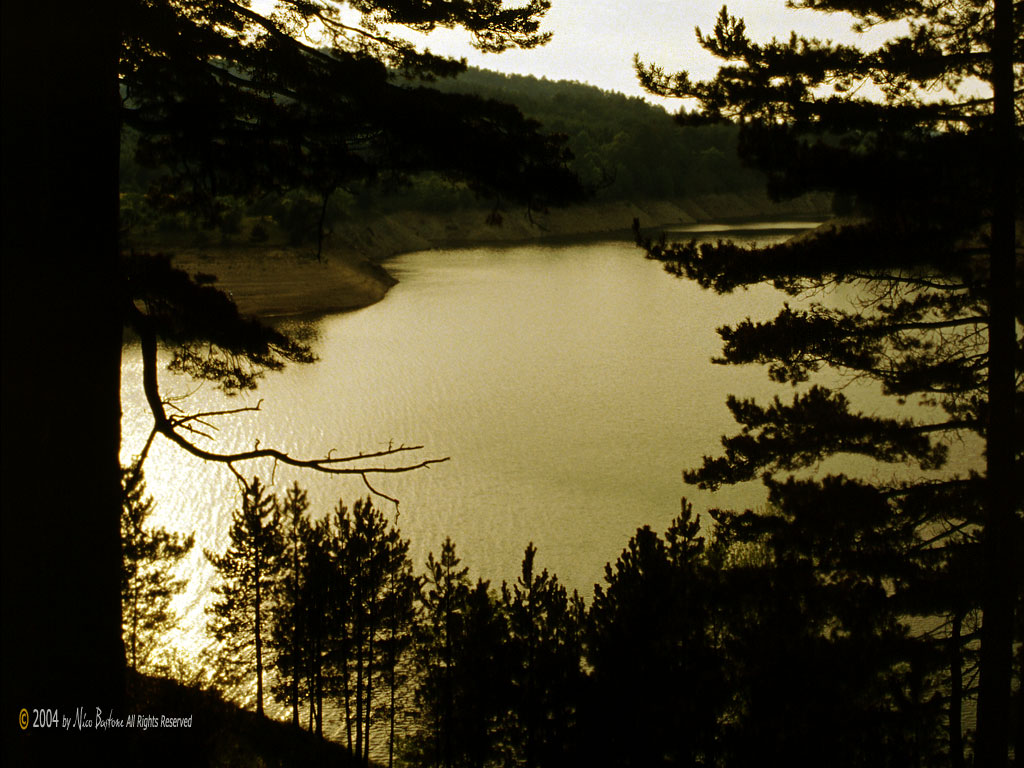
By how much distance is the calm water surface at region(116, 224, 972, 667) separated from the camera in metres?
13.0

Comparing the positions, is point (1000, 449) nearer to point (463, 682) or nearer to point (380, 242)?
point (463, 682)

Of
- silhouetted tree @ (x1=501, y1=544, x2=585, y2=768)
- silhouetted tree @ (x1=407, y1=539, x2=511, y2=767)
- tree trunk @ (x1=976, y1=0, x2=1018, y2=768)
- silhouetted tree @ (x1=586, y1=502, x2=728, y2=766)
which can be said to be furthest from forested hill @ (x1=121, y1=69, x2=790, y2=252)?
tree trunk @ (x1=976, y1=0, x2=1018, y2=768)

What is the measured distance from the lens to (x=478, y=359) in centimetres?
2302

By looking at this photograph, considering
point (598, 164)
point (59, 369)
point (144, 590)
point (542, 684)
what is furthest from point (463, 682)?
point (598, 164)

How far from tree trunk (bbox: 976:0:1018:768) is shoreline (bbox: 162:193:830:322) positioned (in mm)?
2487

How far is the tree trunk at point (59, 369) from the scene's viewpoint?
7.55 ft

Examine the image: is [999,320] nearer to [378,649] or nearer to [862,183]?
Answer: [862,183]

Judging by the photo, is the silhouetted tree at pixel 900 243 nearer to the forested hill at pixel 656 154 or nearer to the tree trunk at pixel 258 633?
the tree trunk at pixel 258 633

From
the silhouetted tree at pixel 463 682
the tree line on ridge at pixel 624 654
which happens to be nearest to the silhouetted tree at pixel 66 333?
the tree line on ridge at pixel 624 654

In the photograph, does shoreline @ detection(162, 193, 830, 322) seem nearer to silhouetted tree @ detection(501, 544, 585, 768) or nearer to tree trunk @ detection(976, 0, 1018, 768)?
tree trunk @ detection(976, 0, 1018, 768)

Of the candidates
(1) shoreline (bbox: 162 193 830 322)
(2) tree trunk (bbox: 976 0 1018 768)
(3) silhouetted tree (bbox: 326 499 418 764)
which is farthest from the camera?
(1) shoreline (bbox: 162 193 830 322)

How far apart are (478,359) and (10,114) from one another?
2075cm

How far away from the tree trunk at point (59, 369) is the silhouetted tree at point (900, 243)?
433cm

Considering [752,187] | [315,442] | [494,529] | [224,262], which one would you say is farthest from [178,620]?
[752,187]
